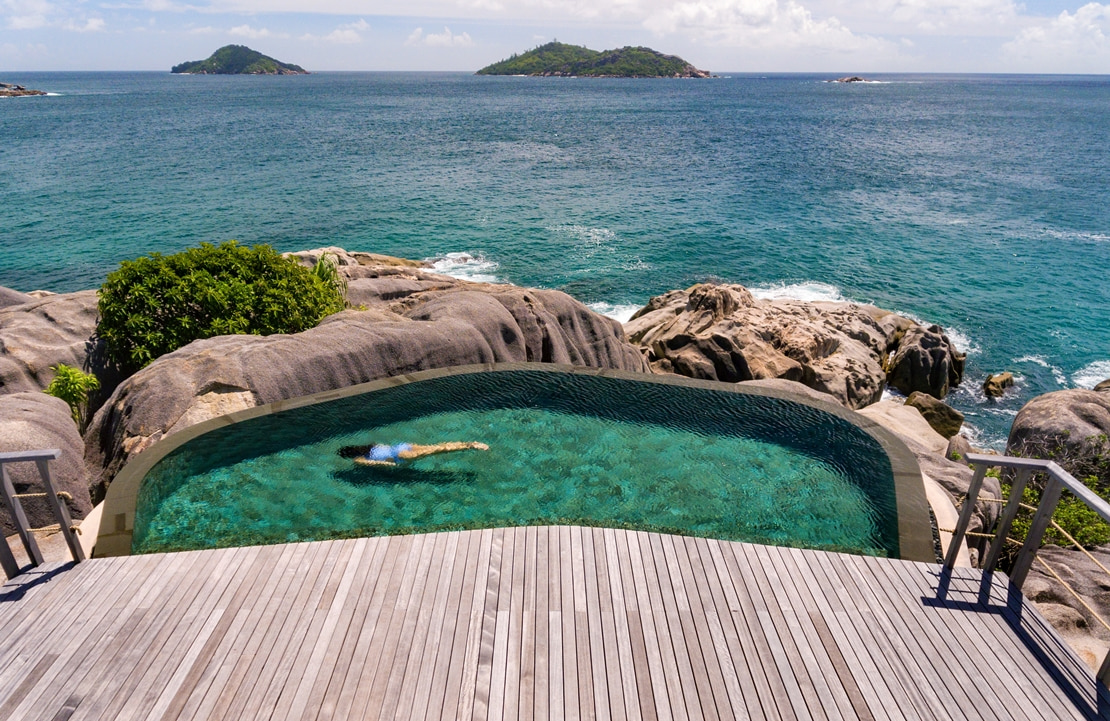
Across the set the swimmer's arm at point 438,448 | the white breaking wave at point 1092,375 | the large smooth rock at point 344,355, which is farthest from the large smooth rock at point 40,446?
the white breaking wave at point 1092,375

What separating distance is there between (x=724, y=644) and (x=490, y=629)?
277 cm

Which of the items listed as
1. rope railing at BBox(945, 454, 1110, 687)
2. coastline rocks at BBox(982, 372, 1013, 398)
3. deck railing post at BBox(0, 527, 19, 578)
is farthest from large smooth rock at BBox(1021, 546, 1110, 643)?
coastline rocks at BBox(982, 372, 1013, 398)

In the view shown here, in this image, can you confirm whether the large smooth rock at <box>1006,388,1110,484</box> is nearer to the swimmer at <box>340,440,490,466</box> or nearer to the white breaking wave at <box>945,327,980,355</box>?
the white breaking wave at <box>945,327,980,355</box>

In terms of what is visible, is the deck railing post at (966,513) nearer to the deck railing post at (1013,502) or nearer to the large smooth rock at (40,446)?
the deck railing post at (1013,502)

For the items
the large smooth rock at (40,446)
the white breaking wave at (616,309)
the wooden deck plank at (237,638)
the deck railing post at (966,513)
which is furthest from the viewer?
the white breaking wave at (616,309)

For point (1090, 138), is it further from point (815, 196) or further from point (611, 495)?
point (611, 495)

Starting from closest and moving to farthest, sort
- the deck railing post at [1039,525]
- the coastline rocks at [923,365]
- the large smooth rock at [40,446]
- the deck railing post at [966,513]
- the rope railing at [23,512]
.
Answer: the deck railing post at [1039,525]
the rope railing at [23,512]
the deck railing post at [966,513]
the large smooth rock at [40,446]
the coastline rocks at [923,365]

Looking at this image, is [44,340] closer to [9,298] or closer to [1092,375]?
[9,298]

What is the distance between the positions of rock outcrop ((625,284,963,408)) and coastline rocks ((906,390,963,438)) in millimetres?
1925

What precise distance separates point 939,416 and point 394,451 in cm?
1982

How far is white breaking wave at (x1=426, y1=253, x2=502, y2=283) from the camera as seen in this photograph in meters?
38.6

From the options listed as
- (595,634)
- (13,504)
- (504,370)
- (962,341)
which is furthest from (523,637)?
(962,341)

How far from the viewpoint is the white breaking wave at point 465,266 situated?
3856 centimetres

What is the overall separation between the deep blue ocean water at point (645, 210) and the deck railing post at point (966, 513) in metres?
19.4
